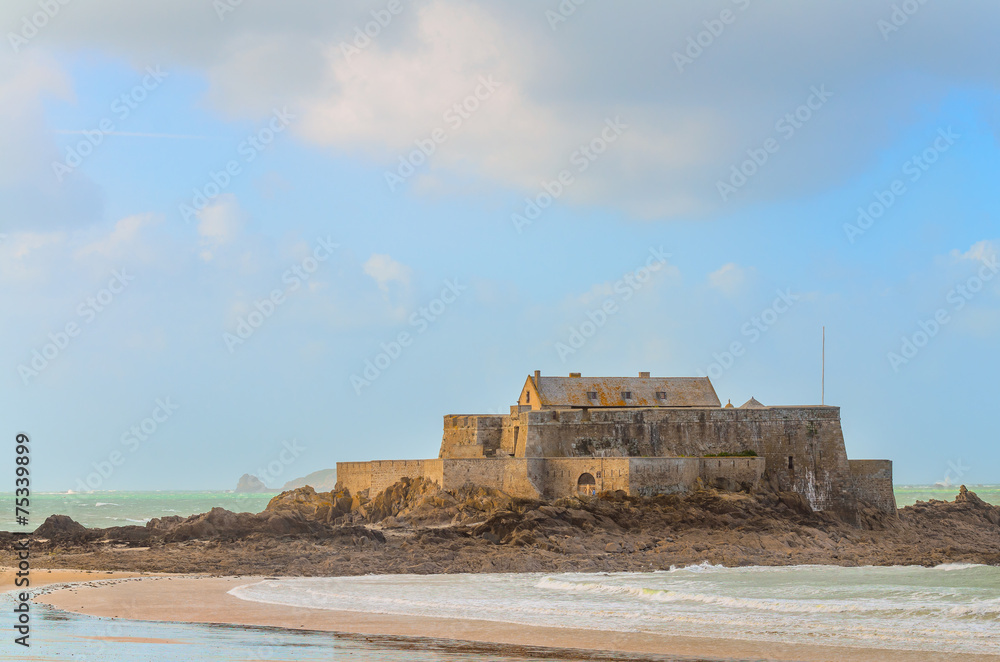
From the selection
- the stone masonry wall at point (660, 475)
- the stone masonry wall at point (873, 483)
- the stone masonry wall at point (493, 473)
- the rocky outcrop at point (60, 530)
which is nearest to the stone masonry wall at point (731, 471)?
the stone masonry wall at point (660, 475)

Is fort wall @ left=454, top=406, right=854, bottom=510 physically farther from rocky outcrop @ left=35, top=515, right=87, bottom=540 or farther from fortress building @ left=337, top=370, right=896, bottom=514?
rocky outcrop @ left=35, top=515, right=87, bottom=540

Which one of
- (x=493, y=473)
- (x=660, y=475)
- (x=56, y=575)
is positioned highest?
(x=493, y=473)

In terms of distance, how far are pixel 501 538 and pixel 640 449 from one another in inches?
337

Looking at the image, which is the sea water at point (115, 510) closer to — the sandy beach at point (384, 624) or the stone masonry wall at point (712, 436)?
the stone masonry wall at point (712, 436)

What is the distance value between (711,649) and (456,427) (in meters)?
24.2

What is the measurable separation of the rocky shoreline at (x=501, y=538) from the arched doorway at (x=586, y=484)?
5.16 ft

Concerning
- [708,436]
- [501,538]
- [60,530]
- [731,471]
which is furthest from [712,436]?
[60,530]

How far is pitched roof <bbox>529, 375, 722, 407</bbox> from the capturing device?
37.3 metres

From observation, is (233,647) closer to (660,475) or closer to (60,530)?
(60,530)

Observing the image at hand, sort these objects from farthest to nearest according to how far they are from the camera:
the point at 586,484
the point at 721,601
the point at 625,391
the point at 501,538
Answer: the point at 625,391
the point at 586,484
the point at 501,538
the point at 721,601

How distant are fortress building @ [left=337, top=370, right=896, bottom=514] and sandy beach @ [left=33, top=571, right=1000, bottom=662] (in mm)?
14391

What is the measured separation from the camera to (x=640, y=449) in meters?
35.7

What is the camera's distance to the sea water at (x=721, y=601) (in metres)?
15.8

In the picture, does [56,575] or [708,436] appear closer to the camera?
[56,575]
